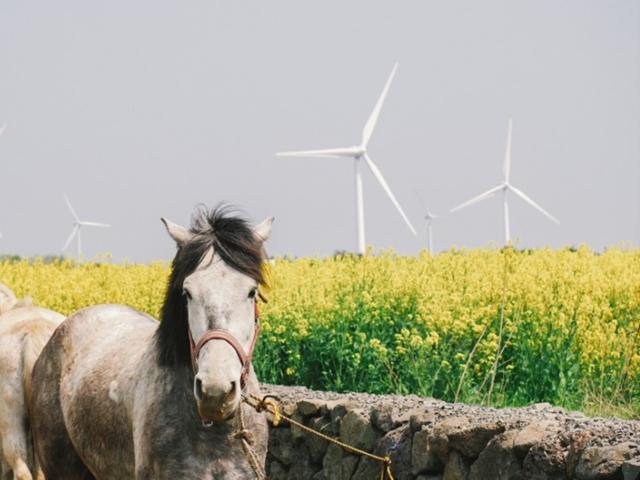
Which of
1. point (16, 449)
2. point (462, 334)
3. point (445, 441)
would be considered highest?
point (462, 334)

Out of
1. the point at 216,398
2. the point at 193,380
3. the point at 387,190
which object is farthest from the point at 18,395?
the point at 387,190

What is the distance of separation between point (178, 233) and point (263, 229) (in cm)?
39

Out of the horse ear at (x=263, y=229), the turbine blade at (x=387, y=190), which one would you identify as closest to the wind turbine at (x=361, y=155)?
the turbine blade at (x=387, y=190)

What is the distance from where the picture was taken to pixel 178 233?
17.0 ft

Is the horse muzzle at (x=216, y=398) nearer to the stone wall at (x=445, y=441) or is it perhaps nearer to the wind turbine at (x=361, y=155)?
the stone wall at (x=445, y=441)

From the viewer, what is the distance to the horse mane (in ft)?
16.2

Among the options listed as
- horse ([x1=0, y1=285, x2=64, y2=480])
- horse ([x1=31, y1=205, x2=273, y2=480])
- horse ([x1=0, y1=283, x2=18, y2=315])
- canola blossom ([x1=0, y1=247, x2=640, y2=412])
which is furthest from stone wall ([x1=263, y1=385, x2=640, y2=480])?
horse ([x1=0, y1=283, x2=18, y2=315])

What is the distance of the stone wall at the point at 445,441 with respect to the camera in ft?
18.4

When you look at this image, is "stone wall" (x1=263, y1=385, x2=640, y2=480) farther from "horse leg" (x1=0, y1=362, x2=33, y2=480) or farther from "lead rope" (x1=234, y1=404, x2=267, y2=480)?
"horse leg" (x1=0, y1=362, x2=33, y2=480)

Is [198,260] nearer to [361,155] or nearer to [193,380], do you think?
[193,380]

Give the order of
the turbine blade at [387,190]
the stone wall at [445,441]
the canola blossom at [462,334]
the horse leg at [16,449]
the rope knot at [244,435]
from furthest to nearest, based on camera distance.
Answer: the turbine blade at [387,190] < the canola blossom at [462,334] < the horse leg at [16,449] < the stone wall at [445,441] < the rope knot at [244,435]

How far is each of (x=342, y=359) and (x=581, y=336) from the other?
2171 mm

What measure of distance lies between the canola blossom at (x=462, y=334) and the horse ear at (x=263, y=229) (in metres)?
4.27

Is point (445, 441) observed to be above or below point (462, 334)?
below
